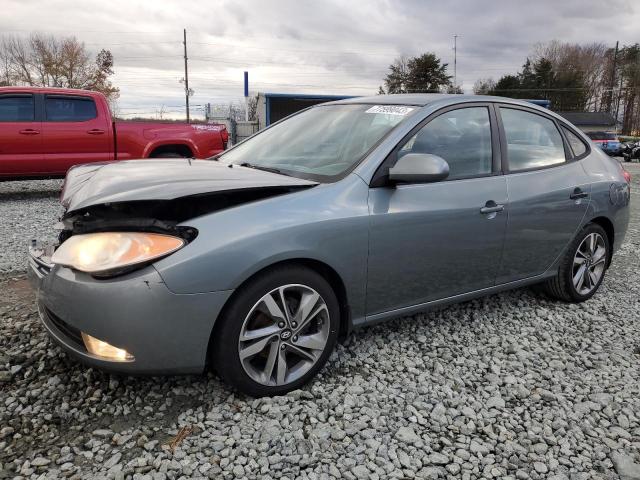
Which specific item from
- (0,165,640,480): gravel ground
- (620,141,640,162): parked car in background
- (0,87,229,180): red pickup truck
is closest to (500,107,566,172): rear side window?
(0,165,640,480): gravel ground

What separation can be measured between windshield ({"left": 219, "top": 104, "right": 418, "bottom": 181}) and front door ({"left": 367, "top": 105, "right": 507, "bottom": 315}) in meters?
0.22

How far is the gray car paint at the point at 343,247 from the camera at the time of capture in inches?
84.4

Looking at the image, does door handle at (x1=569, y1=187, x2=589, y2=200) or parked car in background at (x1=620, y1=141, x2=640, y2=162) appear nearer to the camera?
door handle at (x1=569, y1=187, x2=589, y2=200)

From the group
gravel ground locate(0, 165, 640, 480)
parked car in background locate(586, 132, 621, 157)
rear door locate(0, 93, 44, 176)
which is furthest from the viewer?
parked car in background locate(586, 132, 621, 157)

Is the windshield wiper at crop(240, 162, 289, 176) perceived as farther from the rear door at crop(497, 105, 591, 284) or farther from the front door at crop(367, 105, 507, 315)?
the rear door at crop(497, 105, 591, 284)

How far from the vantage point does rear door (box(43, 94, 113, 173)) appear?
324 inches

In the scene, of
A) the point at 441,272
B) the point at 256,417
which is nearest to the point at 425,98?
the point at 441,272

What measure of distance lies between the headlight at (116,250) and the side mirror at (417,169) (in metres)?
1.16

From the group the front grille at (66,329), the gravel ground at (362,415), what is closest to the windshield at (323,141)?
the gravel ground at (362,415)

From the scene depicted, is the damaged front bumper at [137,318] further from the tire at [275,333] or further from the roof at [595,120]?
the roof at [595,120]

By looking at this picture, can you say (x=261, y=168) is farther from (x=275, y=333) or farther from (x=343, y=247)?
(x=275, y=333)

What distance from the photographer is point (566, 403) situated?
2.62 metres

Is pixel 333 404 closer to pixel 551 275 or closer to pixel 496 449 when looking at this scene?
pixel 496 449

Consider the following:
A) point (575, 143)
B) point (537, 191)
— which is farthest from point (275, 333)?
point (575, 143)
